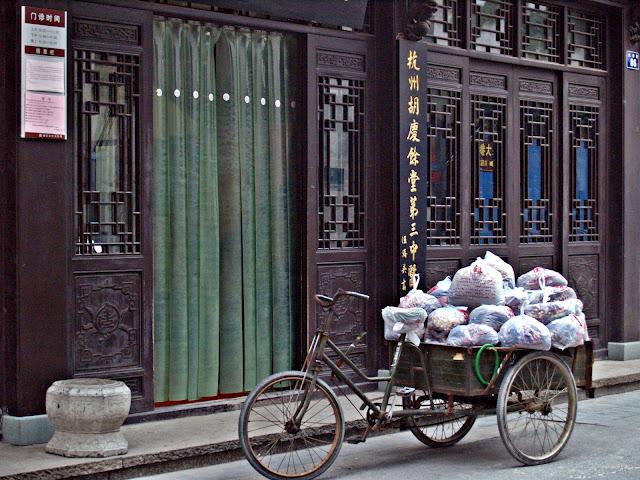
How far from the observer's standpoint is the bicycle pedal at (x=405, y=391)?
8.01 metres

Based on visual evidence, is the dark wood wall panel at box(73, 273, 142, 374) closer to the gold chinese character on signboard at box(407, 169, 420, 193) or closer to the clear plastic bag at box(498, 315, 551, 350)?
the clear plastic bag at box(498, 315, 551, 350)

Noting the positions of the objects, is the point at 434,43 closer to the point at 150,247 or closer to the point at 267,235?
the point at 267,235

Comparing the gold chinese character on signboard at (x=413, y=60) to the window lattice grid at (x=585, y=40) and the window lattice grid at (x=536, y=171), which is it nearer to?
the window lattice grid at (x=536, y=171)

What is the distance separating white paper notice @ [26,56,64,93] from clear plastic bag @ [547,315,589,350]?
4141mm

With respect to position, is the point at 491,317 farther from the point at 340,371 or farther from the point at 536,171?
the point at 536,171

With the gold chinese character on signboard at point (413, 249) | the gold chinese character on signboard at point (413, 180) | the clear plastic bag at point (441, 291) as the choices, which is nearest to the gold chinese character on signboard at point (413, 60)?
the gold chinese character on signboard at point (413, 180)

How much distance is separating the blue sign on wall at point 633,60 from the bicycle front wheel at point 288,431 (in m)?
6.99

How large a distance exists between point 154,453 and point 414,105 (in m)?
4.60

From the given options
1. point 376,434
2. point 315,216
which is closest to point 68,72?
point 315,216

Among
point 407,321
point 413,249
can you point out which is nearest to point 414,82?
point 413,249

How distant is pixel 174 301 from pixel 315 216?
1623 millimetres

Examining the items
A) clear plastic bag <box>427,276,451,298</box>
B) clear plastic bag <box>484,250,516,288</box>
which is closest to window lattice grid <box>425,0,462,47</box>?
clear plastic bag <box>484,250,516,288</box>

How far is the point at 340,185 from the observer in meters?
10.5

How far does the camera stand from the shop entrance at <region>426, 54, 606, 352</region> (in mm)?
11352
